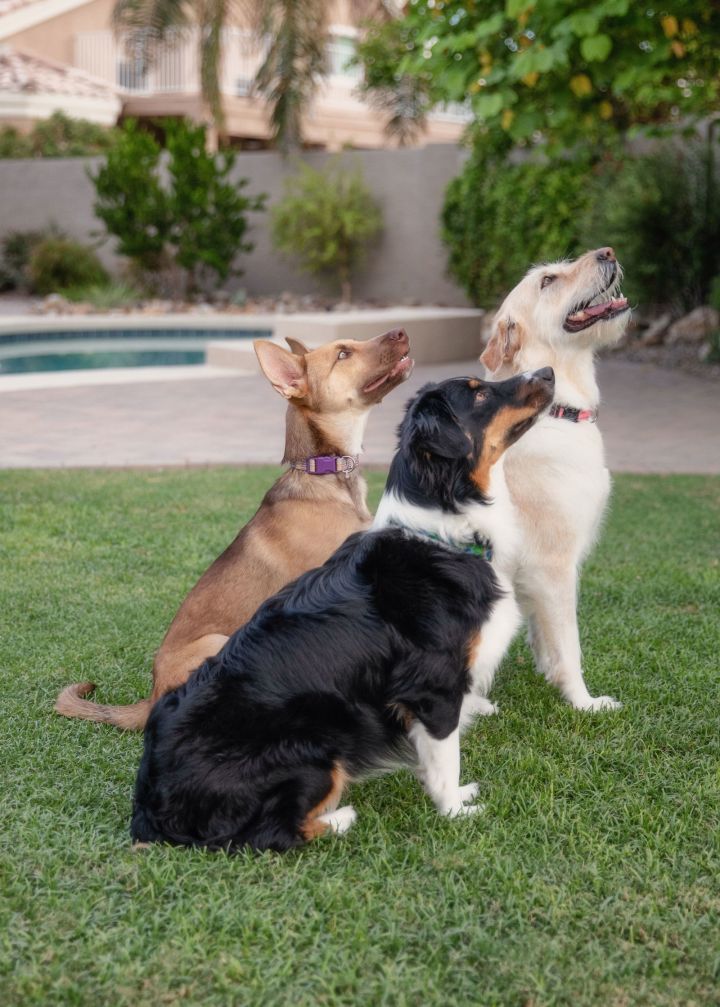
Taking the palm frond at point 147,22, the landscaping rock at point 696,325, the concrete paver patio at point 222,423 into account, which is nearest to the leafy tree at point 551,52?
the concrete paver patio at point 222,423

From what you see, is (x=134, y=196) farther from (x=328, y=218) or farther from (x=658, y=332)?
(x=658, y=332)

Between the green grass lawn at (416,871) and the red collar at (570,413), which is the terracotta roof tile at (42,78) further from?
the red collar at (570,413)

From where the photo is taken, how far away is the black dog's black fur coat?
2924 mm

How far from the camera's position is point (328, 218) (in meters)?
22.0

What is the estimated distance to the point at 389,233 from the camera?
22.8 m

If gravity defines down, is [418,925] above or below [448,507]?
below

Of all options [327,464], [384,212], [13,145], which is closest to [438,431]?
[327,464]

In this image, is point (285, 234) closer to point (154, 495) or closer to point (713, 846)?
point (154, 495)

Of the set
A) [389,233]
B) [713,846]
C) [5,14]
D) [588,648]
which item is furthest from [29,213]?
[713,846]

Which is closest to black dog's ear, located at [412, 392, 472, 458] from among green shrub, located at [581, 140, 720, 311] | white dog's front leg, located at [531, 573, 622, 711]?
white dog's front leg, located at [531, 573, 622, 711]

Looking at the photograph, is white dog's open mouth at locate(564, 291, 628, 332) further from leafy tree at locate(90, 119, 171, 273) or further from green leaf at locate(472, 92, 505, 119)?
leafy tree at locate(90, 119, 171, 273)

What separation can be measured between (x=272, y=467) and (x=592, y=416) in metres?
4.67

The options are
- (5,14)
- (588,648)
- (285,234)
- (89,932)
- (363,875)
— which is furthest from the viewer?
(5,14)

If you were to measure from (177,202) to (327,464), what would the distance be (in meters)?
19.3
